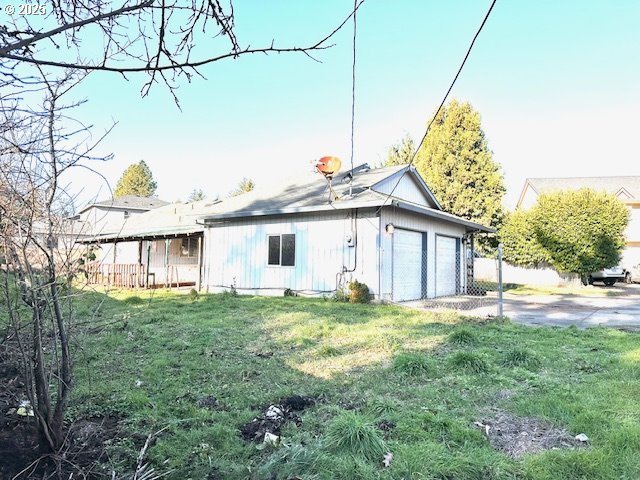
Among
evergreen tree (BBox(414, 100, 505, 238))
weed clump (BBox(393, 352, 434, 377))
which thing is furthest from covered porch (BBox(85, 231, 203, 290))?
evergreen tree (BBox(414, 100, 505, 238))

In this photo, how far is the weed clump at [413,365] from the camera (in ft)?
14.8

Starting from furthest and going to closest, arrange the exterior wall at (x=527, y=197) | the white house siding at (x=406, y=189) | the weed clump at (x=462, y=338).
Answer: the exterior wall at (x=527, y=197) < the white house siding at (x=406, y=189) < the weed clump at (x=462, y=338)

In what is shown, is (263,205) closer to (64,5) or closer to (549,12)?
(549,12)

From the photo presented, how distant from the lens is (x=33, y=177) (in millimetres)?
2396

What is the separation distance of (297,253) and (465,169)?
15.1 meters

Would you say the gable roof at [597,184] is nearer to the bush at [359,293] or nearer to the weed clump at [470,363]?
the bush at [359,293]

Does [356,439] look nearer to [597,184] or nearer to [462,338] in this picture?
[462,338]

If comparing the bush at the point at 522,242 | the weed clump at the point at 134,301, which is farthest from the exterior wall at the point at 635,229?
the weed clump at the point at 134,301

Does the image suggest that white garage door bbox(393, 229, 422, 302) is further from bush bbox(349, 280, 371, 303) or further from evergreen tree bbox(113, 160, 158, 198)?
evergreen tree bbox(113, 160, 158, 198)

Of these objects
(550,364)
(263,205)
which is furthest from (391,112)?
(263,205)

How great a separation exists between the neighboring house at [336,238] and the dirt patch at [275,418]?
22.4ft

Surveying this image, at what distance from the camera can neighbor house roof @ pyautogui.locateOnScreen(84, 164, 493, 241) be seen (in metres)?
Result: 11.1

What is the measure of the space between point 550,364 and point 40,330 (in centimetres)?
521

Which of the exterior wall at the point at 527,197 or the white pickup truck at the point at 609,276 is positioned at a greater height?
the exterior wall at the point at 527,197
